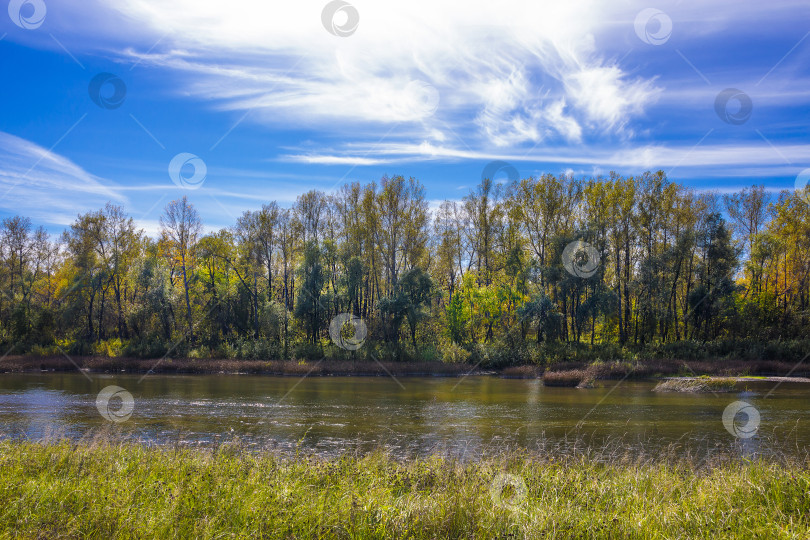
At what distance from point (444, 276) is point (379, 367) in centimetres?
2151

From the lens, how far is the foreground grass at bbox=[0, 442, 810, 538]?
6871mm

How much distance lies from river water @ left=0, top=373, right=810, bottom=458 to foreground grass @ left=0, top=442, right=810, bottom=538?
397 cm

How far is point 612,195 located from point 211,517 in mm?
55242

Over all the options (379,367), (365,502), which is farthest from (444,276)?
(365,502)

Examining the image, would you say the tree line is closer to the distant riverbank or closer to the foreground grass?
the distant riverbank

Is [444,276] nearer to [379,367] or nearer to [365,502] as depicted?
[379,367]

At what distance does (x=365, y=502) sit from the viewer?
312 inches

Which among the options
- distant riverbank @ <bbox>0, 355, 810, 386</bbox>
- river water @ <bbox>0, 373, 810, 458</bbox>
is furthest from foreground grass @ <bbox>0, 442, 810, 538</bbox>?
distant riverbank @ <bbox>0, 355, 810, 386</bbox>

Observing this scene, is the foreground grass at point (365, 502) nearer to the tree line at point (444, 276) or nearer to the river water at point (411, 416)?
the river water at point (411, 416)

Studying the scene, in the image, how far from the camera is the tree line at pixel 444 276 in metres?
52.7

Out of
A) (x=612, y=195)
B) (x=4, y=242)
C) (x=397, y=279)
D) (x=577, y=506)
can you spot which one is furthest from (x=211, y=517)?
(x=4, y=242)

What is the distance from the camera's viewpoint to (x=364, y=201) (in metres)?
59.7

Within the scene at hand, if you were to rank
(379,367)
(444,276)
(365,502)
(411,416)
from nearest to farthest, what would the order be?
1. (365,502)
2. (411,416)
3. (379,367)
4. (444,276)

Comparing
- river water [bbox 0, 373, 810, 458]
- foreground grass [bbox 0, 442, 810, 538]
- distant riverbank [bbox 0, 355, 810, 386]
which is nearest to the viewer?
foreground grass [bbox 0, 442, 810, 538]
